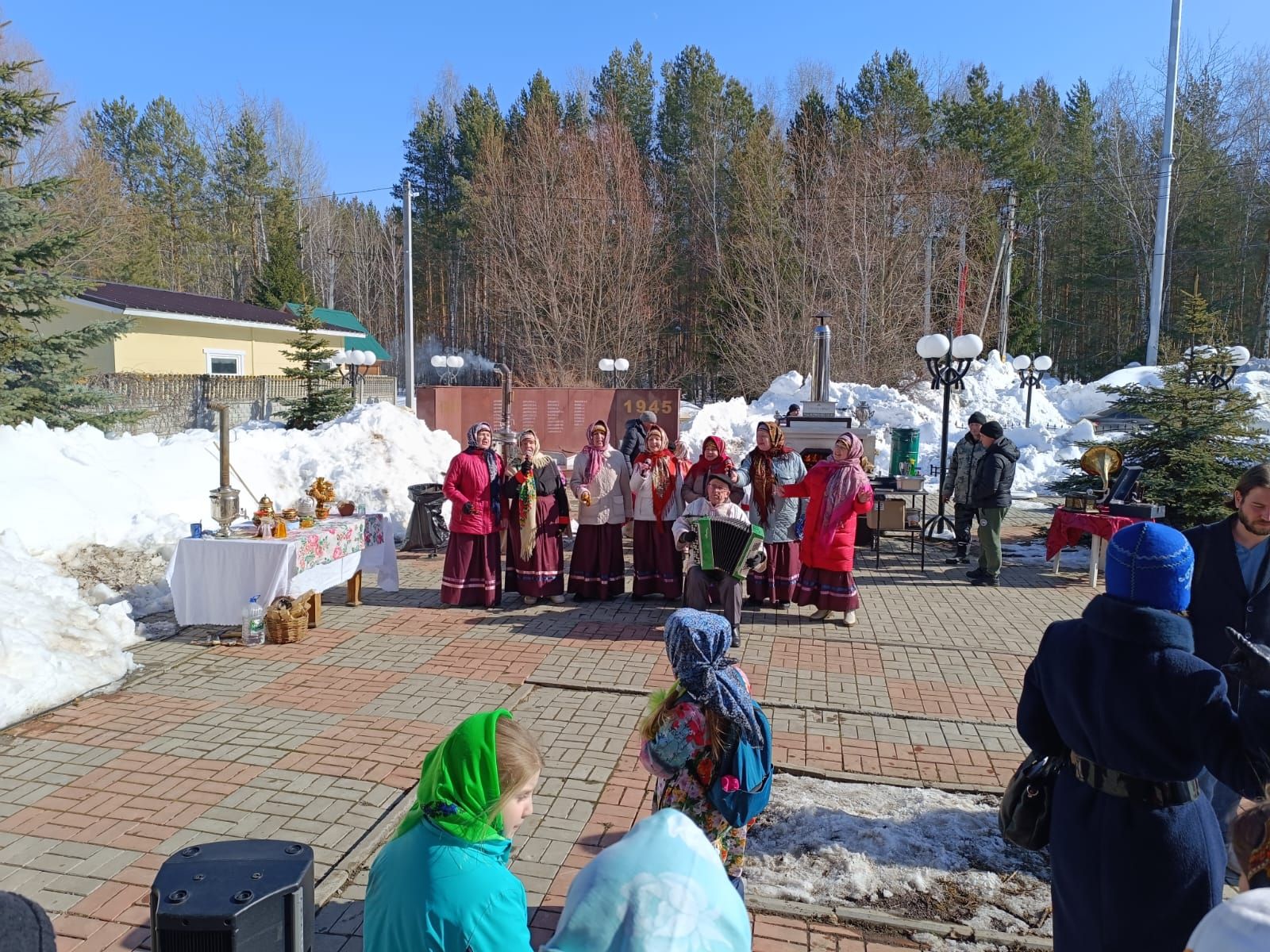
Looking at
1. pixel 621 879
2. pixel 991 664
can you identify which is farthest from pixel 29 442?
pixel 621 879

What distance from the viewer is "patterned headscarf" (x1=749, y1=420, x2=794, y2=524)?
902 cm

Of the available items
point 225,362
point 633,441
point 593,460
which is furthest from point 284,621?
point 225,362

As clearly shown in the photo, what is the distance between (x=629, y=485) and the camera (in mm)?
9477

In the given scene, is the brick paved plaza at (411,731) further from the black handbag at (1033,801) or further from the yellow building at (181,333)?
the yellow building at (181,333)

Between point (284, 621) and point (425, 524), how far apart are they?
466cm

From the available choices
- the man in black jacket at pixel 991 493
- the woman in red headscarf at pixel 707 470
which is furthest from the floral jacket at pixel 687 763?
the man in black jacket at pixel 991 493

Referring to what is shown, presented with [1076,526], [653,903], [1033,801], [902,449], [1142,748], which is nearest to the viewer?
[653,903]

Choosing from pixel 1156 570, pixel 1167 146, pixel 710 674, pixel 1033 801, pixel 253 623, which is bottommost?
pixel 253 623

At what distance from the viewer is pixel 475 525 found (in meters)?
8.96

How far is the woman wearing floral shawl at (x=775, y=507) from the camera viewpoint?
9000 mm

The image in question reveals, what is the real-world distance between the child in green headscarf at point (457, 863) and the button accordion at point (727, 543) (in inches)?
197

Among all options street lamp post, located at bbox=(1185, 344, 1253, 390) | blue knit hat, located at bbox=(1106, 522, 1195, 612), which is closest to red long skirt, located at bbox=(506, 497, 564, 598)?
blue knit hat, located at bbox=(1106, 522, 1195, 612)

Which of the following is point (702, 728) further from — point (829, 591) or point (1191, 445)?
point (1191, 445)

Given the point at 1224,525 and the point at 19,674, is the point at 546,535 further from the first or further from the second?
the point at 1224,525
